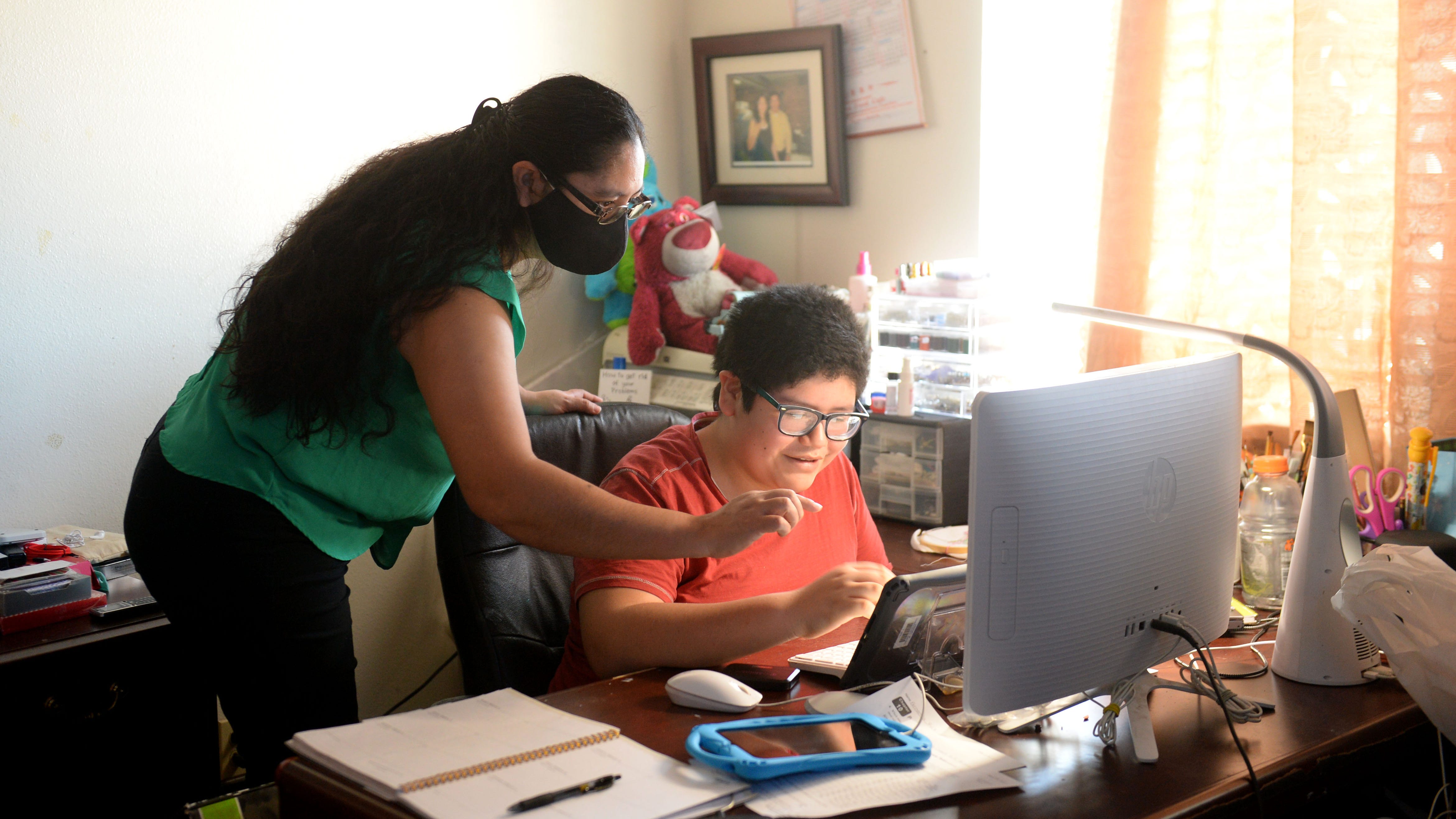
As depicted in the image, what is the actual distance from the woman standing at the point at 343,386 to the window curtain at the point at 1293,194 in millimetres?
949

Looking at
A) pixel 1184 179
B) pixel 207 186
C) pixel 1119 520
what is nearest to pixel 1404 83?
pixel 1184 179

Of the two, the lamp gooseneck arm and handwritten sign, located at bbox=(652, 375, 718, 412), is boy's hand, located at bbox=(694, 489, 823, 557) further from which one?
handwritten sign, located at bbox=(652, 375, 718, 412)

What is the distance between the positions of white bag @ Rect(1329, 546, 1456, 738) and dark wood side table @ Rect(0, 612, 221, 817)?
1401 millimetres

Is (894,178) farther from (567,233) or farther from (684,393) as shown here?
(567,233)

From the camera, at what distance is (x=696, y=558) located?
127cm

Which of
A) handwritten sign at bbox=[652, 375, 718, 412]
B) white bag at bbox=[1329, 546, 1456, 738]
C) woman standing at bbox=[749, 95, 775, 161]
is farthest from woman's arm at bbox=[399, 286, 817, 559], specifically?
woman standing at bbox=[749, 95, 775, 161]

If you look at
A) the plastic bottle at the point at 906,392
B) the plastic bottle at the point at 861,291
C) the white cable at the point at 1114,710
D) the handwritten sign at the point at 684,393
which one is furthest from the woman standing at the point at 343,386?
the handwritten sign at the point at 684,393

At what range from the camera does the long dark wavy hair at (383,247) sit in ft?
4.15

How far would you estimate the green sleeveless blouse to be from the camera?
4.41 feet

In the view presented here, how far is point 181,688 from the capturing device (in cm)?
168

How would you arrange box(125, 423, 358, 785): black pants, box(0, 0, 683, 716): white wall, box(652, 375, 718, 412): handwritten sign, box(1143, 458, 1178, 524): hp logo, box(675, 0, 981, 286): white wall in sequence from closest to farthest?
1. box(1143, 458, 1178, 524): hp logo
2. box(125, 423, 358, 785): black pants
3. box(0, 0, 683, 716): white wall
4. box(675, 0, 981, 286): white wall
5. box(652, 375, 718, 412): handwritten sign

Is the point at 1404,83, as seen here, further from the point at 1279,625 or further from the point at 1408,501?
the point at 1279,625

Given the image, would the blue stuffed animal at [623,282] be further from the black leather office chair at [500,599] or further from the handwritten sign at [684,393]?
the black leather office chair at [500,599]

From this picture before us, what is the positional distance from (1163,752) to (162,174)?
1872 mm
